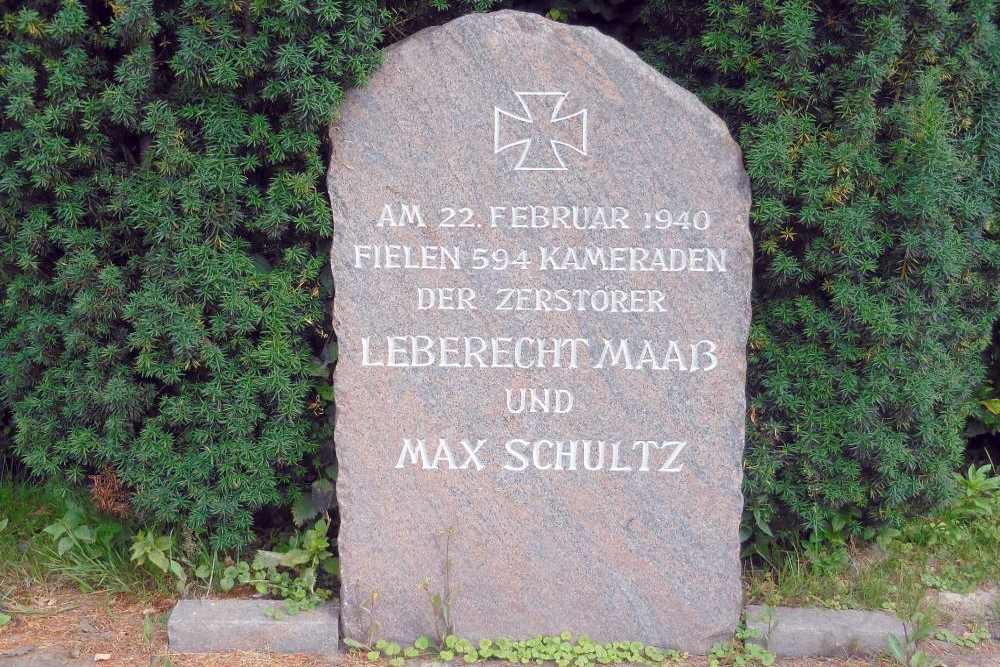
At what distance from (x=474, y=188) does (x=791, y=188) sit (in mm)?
1035

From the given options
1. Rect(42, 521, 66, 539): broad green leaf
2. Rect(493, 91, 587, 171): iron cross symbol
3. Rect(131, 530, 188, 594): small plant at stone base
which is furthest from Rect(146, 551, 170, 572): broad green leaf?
Rect(493, 91, 587, 171): iron cross symbol

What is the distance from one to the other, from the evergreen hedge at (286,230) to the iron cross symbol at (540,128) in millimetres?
460

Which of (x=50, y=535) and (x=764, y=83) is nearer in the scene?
(x=764, y=83)

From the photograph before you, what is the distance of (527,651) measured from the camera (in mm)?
3100

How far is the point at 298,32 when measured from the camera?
2945 millimetres

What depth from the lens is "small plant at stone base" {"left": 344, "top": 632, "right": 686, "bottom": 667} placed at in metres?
3.08

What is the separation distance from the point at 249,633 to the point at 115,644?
1.50 feet

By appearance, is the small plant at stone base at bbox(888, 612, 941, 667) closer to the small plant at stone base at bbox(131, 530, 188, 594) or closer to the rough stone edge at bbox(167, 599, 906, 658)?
the rough stone edge at bbox(167, 599, 906, 658)

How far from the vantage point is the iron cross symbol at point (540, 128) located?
3000 millimetres

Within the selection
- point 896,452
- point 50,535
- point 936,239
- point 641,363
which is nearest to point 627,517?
point 641,363

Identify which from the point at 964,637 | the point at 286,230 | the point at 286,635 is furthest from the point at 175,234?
the point at 964,637

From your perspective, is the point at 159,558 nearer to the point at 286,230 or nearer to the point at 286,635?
the point at 286,635

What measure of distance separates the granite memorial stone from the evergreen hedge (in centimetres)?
22

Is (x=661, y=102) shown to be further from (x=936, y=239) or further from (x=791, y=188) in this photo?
(x=936, y=239)
